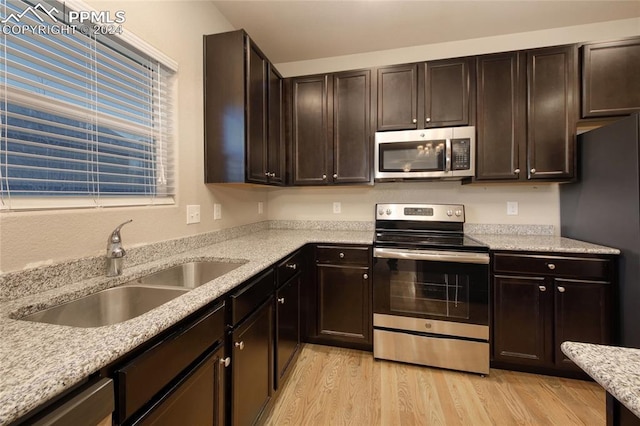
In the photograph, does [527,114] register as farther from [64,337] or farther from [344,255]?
[64,337]

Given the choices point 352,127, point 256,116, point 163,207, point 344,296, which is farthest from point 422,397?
point 256,116

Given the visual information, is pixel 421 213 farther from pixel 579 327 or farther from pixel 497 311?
pixel 579 327

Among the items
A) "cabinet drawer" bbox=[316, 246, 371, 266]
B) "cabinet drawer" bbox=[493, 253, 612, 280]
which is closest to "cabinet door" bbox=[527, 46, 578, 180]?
"cabinet drawer" bbox=[493, 253, 612, 280]

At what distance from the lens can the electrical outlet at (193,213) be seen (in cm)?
182

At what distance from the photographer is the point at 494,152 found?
7.28 ft

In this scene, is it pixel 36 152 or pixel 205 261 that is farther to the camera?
pixel 205 261

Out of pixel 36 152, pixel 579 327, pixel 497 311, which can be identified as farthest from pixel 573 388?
pixel 36 152

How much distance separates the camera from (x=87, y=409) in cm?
58

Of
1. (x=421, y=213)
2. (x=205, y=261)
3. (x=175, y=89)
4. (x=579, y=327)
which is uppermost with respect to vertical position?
(x=175, y=89)

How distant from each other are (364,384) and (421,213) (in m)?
1.51

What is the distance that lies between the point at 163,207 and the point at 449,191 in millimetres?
2397

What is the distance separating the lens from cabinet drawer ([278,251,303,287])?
5.66 feet

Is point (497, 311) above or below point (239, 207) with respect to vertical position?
below

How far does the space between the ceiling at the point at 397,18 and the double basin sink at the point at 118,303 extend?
6.62ft
